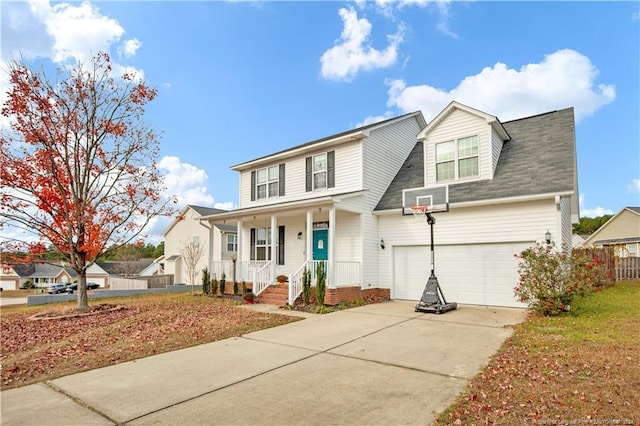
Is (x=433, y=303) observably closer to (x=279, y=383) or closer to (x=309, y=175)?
(x=279, y=383)

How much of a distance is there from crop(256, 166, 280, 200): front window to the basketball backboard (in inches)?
248

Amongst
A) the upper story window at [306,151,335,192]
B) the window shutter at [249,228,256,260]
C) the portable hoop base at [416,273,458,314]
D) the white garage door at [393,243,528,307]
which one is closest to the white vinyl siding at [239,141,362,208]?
the upper story window at [306,151,335,192]

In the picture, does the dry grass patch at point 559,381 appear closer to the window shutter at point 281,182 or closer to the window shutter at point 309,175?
the window shutter at point 309,175

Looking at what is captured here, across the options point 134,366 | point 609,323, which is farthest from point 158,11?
point 609,323

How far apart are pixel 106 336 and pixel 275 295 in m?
6.02

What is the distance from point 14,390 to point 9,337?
485 centimetres

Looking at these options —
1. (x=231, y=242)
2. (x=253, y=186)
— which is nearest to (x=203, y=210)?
(x=231, y=242)

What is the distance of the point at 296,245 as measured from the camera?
52.0ft

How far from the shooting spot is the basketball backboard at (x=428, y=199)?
1188 cm

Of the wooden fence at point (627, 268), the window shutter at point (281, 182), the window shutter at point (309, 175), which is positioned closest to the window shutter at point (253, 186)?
the window shutter at point (281, 182)

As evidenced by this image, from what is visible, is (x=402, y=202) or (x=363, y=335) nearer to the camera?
(x=363, y=335)

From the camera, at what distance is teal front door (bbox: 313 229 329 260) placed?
1466 centimetres

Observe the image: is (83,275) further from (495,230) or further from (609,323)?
(609,323)

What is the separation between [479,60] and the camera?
14.8 meters
